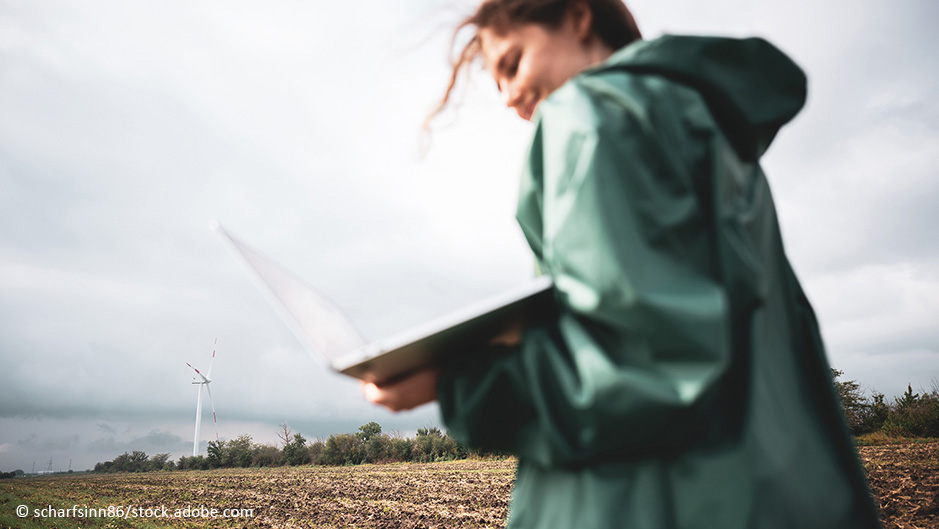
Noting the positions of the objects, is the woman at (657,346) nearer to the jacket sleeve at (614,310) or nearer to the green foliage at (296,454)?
the jacket sleeve at (614,310)

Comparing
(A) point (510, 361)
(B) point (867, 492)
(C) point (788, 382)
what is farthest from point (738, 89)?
(B) point (867, 492)

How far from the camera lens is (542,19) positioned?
3.60 feet

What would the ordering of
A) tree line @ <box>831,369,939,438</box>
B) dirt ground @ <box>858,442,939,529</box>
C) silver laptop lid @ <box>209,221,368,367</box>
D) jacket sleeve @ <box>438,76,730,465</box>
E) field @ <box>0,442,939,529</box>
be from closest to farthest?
jacket sleeve @ <box>438,76,730,465</box>
silver laptop lid @ <box>209,221,368,367</box>
dirt ground @ <box>858,442,939,529</box>
field @ <box>0,442,939,529</box>
tree line @ <box>831,369,939,438</box>

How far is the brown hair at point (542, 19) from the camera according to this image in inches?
42.2

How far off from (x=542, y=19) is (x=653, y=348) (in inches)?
32.2

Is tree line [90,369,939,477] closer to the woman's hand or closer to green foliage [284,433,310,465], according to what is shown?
green foliage [284,433,310,465]

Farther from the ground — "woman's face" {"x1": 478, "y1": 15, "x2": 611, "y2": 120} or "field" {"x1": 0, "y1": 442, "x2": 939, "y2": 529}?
"woman's face" {"x1": 478, "y1": 15, "x2": 611, "y2": 120}

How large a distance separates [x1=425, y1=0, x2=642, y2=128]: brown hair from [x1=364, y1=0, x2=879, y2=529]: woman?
0.31m

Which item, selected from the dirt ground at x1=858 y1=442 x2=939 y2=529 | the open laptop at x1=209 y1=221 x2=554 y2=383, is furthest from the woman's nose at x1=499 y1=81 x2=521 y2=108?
the dirt ground at x1=858 y1=442 x2=939 y2=529

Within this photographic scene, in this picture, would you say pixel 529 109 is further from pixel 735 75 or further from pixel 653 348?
pixel 653 348

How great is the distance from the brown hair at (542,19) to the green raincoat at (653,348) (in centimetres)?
30

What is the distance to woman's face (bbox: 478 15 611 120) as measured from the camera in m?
1.09

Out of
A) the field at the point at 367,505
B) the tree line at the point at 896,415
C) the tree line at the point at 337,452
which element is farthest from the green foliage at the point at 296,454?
the tree line at the point at 896,415

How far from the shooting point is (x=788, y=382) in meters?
0.87
